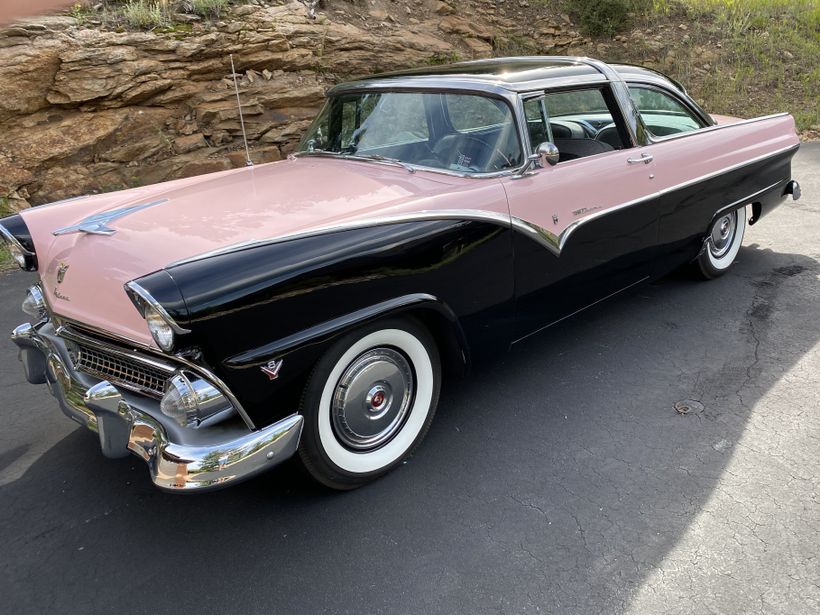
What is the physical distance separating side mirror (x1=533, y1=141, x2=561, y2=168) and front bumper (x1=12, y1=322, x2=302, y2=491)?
5.54 ft

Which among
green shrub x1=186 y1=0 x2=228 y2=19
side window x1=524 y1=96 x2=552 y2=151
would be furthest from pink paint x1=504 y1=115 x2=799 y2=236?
green shrub x1=186 y1=0 x2=228 y2=19

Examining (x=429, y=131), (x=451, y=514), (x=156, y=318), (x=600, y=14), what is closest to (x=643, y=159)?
(x=429, y=131)

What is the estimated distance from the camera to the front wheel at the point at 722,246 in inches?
176

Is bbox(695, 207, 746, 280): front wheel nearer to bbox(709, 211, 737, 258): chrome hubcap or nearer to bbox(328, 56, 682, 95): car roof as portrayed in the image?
bbox(709, 211, 737, 258): chrome hubcap

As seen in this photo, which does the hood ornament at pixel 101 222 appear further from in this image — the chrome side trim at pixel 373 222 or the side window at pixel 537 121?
the side window at pixel 537 121

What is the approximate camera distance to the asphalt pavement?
2119 millimetres

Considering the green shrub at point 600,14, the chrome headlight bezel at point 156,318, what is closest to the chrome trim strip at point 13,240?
the chrome headlight bezel at point 156,318

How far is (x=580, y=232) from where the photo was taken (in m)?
3.25

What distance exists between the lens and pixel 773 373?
3348 mm

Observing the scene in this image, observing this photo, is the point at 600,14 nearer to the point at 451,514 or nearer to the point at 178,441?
the point at 451,514

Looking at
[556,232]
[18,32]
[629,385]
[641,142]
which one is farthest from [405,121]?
[18,32]

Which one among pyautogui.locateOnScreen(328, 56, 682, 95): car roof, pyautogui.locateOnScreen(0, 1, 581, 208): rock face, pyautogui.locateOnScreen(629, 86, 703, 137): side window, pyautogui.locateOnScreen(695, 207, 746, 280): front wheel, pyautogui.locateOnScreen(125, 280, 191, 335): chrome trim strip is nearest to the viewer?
pyautogui.locateOnScreen(125, 280, 191, 335): chrome trim strip

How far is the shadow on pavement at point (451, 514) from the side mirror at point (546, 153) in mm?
1154

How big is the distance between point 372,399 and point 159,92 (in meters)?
6.29
